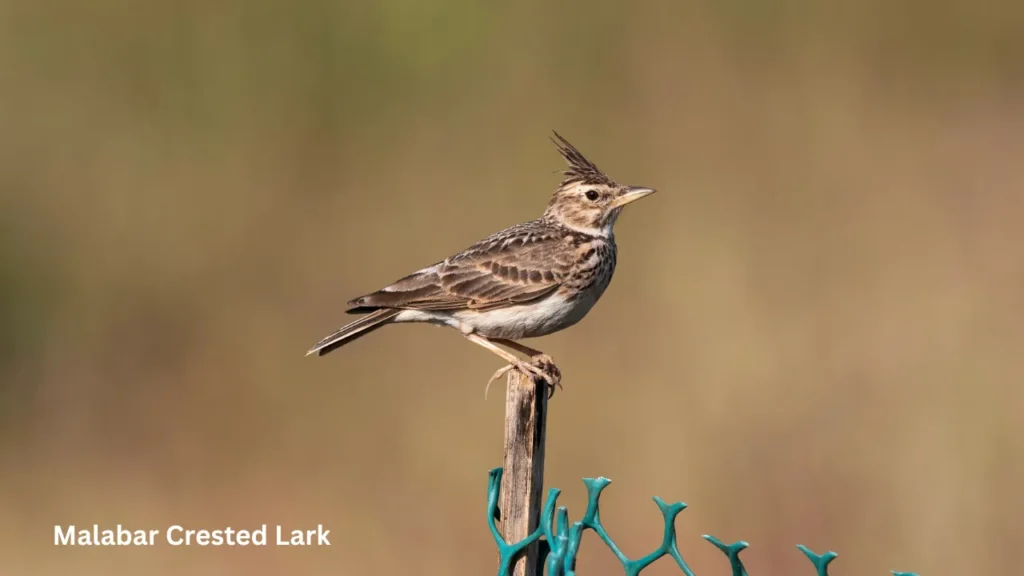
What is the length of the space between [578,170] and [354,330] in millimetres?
1758

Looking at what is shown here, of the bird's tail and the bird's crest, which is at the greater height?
the bird's crest

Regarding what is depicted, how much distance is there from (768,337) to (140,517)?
14.9ft

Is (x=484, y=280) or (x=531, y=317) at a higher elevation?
(x=484, y=280)

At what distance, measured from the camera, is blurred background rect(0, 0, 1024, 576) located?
7660 mm

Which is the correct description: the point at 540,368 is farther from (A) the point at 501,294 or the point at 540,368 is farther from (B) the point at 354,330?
(B) the point at 354,330

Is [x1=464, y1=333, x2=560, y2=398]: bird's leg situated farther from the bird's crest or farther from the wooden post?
the bird's crest

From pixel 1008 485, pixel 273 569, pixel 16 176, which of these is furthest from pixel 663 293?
pixel 16 176

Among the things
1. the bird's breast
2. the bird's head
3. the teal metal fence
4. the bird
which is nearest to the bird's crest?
the bird's head

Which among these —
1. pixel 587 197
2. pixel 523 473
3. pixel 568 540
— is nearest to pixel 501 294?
pixel 587 197

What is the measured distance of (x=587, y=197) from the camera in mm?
6672

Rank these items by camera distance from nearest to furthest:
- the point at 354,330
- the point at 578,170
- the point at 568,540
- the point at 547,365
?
the point at 568,540 < the point at 547,365 < the point at 354,330 < the point at 578,170

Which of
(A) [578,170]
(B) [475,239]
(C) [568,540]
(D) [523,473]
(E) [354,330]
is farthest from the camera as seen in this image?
(B) [475,239]

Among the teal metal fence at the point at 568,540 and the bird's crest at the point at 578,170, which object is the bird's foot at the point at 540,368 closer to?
the teal metal fence at the point at 568,540

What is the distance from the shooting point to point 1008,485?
7055 millimetres
